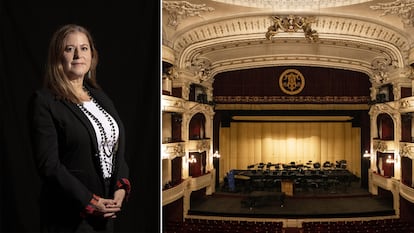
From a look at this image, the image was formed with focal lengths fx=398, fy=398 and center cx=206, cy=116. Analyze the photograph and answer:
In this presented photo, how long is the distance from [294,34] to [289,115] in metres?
0.76

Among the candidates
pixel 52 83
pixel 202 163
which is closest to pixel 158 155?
pixel 202 163

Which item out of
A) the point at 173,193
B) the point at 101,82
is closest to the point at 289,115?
the point at 173,193

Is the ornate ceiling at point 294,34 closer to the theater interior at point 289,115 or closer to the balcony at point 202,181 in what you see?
the theater interior at point 289,115

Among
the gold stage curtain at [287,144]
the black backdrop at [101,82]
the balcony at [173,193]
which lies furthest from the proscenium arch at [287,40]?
the balcony at [173,193]

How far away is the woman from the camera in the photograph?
2814 millimetres

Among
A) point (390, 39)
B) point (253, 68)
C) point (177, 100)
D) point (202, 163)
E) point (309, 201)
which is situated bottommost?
point (309, 201)

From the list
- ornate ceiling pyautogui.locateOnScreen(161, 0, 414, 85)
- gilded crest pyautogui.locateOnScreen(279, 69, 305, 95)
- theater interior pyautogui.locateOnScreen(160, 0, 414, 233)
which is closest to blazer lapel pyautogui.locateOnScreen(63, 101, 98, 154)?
theater interior pyautogui.locateOnScreen(160, 0, 414, 233)

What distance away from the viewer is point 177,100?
3699 mm

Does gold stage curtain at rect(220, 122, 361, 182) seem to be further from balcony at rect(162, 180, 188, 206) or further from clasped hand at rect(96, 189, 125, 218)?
clasped hand at rect(96, 189, 125, 218)

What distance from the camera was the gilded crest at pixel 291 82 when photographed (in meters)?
3.81

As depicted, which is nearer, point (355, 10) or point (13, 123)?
point (13, 123)

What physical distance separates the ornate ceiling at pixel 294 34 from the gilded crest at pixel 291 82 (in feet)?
0.37

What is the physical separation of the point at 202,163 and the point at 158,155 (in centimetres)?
57

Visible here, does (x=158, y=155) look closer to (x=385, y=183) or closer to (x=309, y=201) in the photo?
(x=309, y=201)
